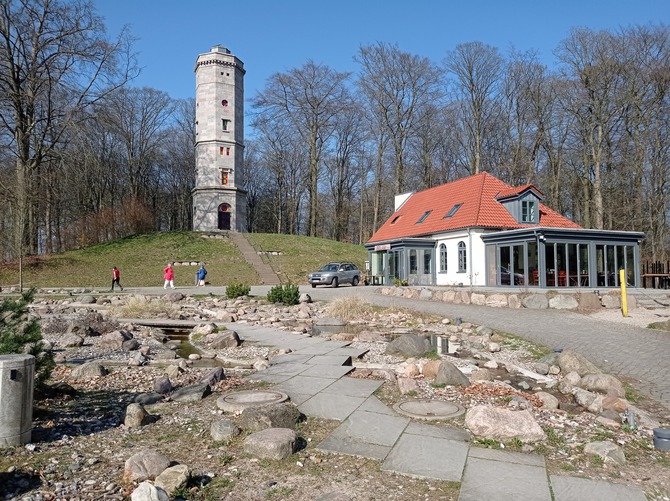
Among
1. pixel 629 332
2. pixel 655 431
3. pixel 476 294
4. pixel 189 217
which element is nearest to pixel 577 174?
pixel 476 294

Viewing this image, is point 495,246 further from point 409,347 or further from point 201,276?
point 201,276

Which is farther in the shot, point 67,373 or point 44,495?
point 67,373

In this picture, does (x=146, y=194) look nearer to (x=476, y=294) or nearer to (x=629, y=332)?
(x=476, y=294)

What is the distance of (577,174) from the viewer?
3809 centimetres

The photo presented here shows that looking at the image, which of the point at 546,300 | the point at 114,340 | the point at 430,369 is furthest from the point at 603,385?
the point at 546,300

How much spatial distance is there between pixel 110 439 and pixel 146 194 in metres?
59.4

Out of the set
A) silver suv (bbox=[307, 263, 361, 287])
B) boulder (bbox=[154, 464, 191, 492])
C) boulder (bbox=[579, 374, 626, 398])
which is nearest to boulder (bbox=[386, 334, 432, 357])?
boulder (bbox=[579, 374, 626, 398])

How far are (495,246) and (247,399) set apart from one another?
70.2 feet

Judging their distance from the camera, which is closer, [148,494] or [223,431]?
[148,494]

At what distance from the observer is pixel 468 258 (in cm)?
2625

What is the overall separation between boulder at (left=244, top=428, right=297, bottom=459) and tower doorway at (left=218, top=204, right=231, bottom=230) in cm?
4849

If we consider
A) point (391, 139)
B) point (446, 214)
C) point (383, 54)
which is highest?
point (383, 54)

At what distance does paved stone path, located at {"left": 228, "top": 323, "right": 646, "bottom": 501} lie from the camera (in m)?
3.53

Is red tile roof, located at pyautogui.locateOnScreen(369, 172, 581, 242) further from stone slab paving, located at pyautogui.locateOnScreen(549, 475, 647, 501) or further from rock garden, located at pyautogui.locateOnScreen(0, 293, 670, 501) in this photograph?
stone slab paving, located at pyautogui.locateOnScreen(549, 475, 647, 501)
